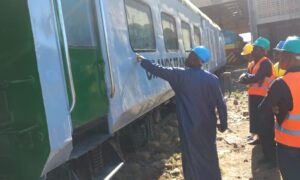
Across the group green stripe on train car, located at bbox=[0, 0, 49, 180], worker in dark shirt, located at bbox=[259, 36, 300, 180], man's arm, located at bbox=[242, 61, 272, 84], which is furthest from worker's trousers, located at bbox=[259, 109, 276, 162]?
green stripe on train car, located at bbox=[0, 0, 49, 180]

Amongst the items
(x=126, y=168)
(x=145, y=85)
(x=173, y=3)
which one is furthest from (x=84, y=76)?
(x=173, y=3)

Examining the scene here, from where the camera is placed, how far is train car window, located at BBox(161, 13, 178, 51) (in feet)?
23.5

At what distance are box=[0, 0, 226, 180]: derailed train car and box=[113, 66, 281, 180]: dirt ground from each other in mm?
951

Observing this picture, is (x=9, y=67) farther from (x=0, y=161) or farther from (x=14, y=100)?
(x=0, y=161)

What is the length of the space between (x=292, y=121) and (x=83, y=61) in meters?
1.90

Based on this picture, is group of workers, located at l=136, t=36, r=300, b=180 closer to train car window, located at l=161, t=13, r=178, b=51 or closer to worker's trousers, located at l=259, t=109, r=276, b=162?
worker's trousers, located at l=259, t=109, r=276, b=162

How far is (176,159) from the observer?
259 inches

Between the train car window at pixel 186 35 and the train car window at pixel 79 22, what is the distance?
4.95 m

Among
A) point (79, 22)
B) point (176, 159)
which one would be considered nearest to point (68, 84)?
point (79, 22)

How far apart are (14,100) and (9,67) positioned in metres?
0.24

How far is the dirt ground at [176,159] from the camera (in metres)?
5.73

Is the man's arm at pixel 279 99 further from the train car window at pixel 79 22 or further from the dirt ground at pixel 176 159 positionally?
the dirt ground at pixel 176 159

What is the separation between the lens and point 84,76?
377cm

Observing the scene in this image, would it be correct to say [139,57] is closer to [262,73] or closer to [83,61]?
[83,61]
